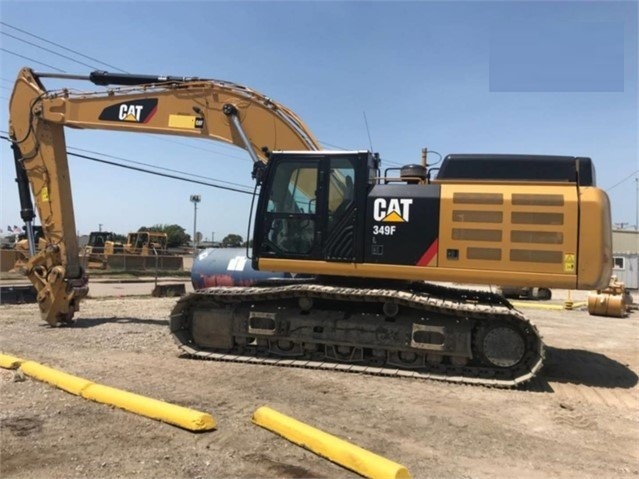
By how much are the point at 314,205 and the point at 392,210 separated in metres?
1.09

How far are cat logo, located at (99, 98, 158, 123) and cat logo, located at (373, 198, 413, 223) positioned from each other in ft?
16.0

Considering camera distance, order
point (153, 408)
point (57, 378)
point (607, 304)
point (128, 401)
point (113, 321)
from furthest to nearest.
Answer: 1. point (607, 304)
2. point (113, 321)
3. point (57, 378)
4. point (128, 401)
5. point (153, 408)

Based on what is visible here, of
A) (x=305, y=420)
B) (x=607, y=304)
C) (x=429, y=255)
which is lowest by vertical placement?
(x=305, y=420)

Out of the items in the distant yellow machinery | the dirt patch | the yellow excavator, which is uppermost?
the yellow excavator

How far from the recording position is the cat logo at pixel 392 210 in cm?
739

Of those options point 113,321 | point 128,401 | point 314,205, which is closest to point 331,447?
point 128,401

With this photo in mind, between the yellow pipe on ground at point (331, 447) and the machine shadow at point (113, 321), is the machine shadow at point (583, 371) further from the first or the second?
the machine shadow at point (113, 321)

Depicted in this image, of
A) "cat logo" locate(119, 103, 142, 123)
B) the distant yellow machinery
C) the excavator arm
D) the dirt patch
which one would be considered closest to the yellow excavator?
the dirt patch

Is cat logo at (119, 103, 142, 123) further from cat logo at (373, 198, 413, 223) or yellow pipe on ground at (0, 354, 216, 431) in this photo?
cat logo at (373, 198, 413, 223)

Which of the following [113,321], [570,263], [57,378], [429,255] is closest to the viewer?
[57,378]

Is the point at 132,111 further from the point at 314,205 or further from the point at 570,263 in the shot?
the point at 570,263

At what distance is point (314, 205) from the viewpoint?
7.75 meters

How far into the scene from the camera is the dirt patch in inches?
167

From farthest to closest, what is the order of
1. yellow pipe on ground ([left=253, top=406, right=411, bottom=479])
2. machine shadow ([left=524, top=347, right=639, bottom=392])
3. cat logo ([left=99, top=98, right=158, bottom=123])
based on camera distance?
cat logo ([left=99, top=98, right=158, bottom=123]) < machine shadow ([left=524, top=347, right=639, bottom=392]) < yellow pipe on ground ([left=253, top=406, right=411, bottom=479])
